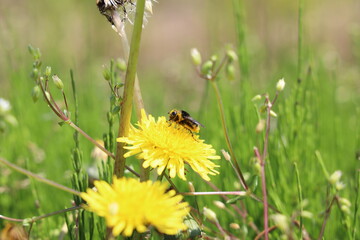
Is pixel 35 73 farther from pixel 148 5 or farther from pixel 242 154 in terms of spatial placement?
pixel 242 154

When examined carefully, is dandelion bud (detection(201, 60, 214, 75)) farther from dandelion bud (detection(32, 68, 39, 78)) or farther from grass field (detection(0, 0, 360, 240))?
dandelion bud (detection(32, 68, 39, 78))

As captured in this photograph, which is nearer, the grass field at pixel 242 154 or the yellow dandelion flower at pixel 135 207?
the yellow dandelion flower at pixel 135 207

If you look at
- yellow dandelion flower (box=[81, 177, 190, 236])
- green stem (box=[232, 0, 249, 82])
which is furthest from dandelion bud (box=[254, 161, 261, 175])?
green stem (box=[232, 0, 249, 82])

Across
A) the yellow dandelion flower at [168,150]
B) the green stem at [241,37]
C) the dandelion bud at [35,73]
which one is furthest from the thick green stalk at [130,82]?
the green stem at [241,37]

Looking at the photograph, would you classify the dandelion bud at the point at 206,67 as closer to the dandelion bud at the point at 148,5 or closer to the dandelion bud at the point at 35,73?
the dandelion bud at the point at 148,5

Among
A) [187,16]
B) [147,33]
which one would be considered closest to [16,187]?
[147,33]

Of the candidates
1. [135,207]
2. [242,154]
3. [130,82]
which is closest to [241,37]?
[242,154]

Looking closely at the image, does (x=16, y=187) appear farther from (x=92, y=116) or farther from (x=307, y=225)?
(x=307, y=225)
